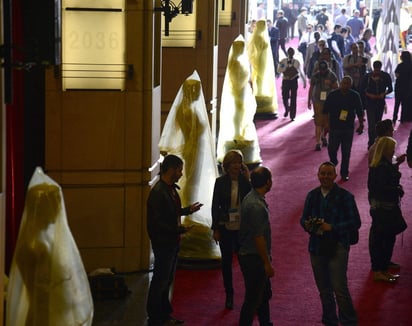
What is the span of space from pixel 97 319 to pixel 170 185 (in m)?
1.53

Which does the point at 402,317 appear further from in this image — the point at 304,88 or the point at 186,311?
the point at 304,88

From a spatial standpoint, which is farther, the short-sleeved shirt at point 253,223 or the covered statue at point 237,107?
the covered statue at point 237,107

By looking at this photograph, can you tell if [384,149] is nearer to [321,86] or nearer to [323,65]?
[321,86]

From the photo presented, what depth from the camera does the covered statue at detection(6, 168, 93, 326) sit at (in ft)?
24.1

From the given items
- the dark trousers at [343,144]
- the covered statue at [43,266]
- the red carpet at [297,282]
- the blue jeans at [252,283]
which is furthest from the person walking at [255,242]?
the dark trousers at [343,144]

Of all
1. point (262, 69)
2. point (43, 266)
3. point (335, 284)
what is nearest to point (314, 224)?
point (335, 284)

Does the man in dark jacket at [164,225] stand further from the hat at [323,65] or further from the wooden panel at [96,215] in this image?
the hat at [323,65]

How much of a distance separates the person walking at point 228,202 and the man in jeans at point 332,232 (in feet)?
3.90

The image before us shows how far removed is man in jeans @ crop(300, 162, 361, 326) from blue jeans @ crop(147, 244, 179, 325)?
1223mm

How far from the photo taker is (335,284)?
9484mm

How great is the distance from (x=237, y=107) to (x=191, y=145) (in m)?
5.01

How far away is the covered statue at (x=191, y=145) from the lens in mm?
12336

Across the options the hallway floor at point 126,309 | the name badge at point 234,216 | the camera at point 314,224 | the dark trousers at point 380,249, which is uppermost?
the camera at point 314,224

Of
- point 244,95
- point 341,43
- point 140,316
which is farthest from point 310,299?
point 341,43
